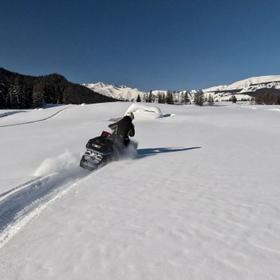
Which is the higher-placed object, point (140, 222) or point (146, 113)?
point (140, 222)

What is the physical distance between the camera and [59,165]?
30.2 ft

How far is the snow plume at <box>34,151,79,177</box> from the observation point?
8609 mm

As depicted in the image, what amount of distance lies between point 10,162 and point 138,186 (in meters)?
5.87

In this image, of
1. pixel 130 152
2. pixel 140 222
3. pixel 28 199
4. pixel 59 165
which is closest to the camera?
pixel 140 222

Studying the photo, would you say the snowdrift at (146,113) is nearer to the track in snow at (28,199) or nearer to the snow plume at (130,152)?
the snow plume at (130,152)

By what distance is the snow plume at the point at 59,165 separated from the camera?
8.61 m

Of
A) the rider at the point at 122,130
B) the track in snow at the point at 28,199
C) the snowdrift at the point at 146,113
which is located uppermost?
the rider at the point at 122,130

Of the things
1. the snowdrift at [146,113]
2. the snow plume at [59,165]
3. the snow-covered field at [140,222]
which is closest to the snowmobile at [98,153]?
the snow-covered field at [140,222]

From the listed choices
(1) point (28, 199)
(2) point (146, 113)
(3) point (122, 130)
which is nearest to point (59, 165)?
(3) point (122, 130)

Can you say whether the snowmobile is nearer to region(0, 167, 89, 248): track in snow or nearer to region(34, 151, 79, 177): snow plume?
region(34, 151, 79, 177): snow plume

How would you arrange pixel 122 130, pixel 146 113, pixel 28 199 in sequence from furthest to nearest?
pixel 146 113
pixel 122 130
pixel 28 199

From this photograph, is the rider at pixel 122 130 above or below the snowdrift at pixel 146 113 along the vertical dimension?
above

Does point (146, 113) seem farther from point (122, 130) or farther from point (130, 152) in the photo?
point (122, 130)

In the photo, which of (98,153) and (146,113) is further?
(146,113)
